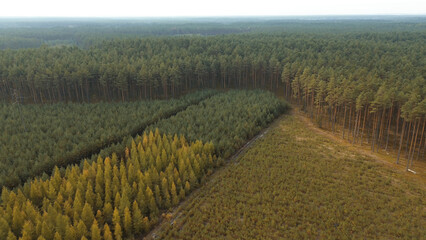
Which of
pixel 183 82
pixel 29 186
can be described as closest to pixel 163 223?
pixel 29 186

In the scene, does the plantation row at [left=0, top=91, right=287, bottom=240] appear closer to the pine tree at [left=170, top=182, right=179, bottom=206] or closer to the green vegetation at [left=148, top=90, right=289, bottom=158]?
the pine tree at [left=170, top=182, right=179, bottom=206]

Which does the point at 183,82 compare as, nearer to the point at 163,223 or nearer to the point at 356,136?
the point at 356,136

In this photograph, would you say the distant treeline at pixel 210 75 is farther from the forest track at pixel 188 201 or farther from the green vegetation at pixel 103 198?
the green vegetation at pixel 103 198

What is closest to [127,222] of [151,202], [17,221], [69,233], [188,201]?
[151,202]

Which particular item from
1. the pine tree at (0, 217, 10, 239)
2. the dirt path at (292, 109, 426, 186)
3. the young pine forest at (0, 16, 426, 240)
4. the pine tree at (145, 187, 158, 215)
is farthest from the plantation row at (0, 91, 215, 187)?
the dirt path at (292, 109, 426, 186)

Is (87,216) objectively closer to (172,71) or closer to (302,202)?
(302,202)

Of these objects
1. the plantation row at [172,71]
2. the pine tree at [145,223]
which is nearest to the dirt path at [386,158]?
the plantation row at [172,71]
